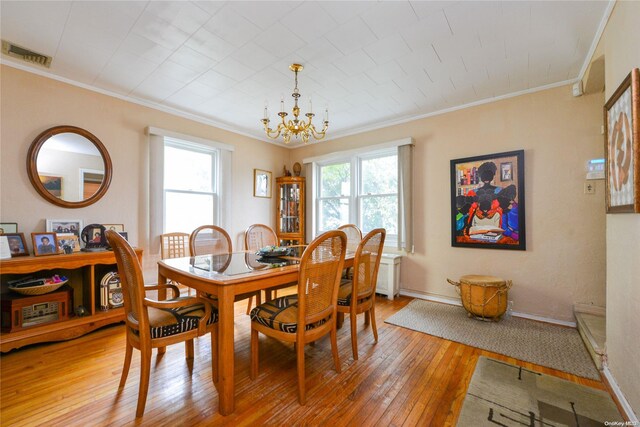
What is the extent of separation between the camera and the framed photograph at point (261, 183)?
15.1ft

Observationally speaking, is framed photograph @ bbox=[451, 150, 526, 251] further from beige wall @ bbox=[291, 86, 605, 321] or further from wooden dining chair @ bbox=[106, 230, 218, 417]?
wooden dining chair @ bbox=[106, 230, 218, 417]

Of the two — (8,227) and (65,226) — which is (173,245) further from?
(8,227)

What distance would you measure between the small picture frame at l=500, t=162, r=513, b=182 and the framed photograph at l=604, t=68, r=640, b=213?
3.73 feet

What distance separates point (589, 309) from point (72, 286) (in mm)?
5229

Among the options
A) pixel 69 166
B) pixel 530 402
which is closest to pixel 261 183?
pixel 69 166

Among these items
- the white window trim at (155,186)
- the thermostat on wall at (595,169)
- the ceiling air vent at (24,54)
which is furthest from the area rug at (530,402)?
the ceiling air vent at (24,54)

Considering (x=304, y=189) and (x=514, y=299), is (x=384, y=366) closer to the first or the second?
(x=514, y=299)

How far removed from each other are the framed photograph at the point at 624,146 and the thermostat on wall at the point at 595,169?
960 mm

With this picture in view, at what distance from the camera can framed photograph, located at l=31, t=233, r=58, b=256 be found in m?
2.43

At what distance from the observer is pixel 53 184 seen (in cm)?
269

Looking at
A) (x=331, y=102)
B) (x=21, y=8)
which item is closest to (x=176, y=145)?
(x=21, y=8)

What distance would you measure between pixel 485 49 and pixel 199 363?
3.50 m

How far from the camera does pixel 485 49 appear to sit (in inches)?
90.4

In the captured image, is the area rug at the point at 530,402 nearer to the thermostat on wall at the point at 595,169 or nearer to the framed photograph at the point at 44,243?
the thermostat on wall at the point at 595,169
